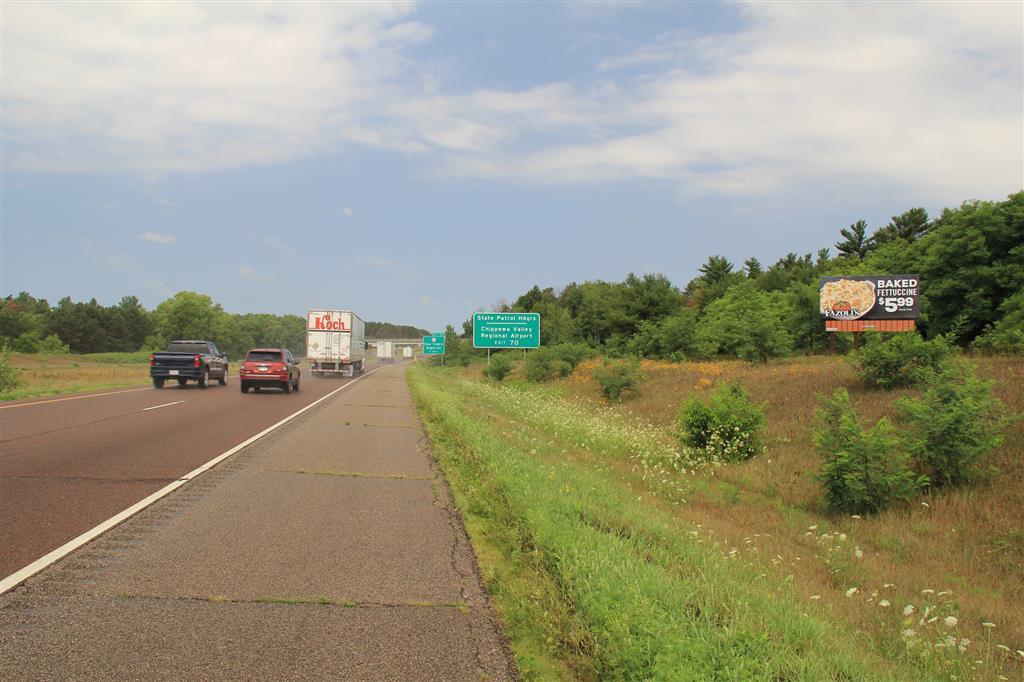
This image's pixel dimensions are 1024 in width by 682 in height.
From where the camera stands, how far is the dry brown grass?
6.93 m

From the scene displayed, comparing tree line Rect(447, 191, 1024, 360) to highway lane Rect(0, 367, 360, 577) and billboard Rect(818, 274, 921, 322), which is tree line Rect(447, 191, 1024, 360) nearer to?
billboard Rect(818, 274, 921, 322)

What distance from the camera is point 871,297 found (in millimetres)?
32562

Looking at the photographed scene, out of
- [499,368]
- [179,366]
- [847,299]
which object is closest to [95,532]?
[179,366]

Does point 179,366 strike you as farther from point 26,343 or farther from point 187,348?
point 26,343

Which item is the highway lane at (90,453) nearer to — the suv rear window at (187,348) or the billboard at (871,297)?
the suv rear window at (187,348)

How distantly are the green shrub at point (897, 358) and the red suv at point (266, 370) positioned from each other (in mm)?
23381

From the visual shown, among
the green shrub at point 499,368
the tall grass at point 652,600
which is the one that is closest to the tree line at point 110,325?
the green shrub at point 499,368

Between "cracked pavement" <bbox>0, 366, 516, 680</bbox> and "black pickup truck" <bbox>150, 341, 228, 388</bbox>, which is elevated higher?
"black pickup truck" <bbox>150, 341, 228, 388</bbox>

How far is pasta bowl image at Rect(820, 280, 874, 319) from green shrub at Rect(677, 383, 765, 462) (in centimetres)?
1840

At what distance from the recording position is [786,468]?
1447 centimetres

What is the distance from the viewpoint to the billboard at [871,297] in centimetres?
3209

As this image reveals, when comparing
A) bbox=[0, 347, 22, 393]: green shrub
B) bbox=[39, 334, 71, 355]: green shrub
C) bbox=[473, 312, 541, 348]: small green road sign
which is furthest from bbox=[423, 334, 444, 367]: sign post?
bbox=[39, 334, 71, 355]: green shrub

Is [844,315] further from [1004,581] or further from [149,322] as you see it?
[149,322]

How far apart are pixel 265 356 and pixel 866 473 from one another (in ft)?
89.5
